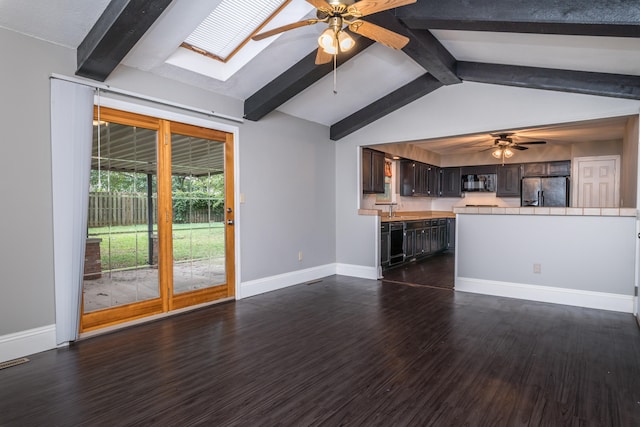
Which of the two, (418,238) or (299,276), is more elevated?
(418,238)

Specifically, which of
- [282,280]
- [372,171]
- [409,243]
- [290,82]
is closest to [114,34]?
[290,82]

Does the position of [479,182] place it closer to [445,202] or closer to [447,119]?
[445,202]

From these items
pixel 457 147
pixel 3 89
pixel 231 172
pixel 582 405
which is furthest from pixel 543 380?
pixel 457 147

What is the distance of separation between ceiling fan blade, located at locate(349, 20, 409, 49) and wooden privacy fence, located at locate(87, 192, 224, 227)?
100 inches

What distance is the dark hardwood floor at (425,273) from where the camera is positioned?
17.9 ft

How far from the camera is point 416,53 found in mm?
3922

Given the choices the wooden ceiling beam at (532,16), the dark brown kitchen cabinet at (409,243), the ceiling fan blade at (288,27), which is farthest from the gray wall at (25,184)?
the dark brown kitchen cabinet at (409,243)

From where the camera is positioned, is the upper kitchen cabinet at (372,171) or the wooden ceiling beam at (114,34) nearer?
the wooden ceiling beam at (114,34)

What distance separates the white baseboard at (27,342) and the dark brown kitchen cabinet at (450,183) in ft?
26.9

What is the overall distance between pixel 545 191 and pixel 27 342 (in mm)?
8761

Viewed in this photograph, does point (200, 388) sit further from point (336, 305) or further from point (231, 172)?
point (231, 172)

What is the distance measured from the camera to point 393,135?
553 centimetres

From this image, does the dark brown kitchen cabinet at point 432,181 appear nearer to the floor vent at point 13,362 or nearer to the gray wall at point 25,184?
the gray wall at point 25,184

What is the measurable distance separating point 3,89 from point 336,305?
3.61m
